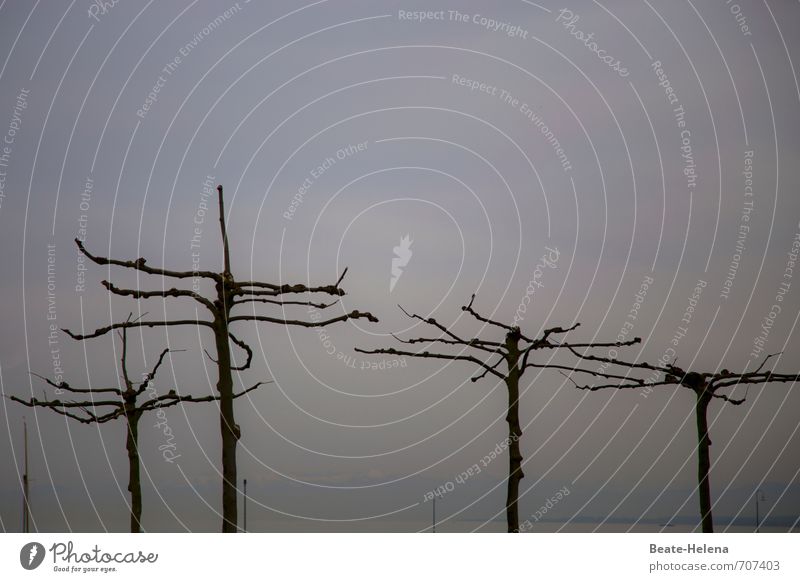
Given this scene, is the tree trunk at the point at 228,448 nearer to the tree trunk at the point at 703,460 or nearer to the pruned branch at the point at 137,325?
the pruned branch at the point at 137,325

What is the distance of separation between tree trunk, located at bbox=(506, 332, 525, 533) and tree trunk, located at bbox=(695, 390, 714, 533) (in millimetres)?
3328

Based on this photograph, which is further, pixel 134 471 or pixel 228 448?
pixel 134 471

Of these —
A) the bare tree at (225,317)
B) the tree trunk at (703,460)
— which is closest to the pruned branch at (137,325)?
the bare tree at (225,317)

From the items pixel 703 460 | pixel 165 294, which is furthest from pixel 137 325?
pixel 703 460

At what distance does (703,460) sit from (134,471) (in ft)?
33.5

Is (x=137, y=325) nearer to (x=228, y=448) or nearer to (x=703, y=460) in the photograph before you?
(x=228, y=448)

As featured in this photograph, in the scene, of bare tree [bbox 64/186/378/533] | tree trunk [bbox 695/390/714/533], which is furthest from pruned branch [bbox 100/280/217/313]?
tree trunk [bbox 695/390/714/533]

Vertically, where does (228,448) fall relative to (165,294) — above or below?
below

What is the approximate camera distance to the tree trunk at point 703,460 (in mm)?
19797

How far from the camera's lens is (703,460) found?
20.1 metres

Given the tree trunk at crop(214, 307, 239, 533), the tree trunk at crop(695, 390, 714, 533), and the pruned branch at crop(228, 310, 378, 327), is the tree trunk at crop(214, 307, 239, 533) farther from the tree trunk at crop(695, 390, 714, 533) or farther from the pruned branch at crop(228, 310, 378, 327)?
the tree trunk at crop(695, 390, 714, 533)
